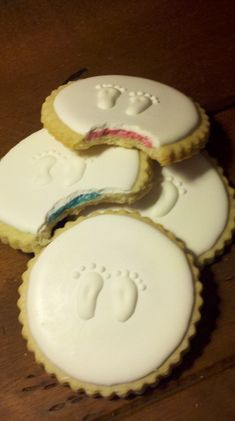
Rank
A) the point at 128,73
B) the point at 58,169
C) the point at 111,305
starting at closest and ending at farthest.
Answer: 1. the point at 111,305
2. the point at 58,169
3. the point at 128,73

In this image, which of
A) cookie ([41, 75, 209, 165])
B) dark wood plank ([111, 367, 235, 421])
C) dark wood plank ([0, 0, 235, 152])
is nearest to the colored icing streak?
cookie ([41, 75, 209, 165])

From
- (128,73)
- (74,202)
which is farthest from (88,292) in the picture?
(128,73)

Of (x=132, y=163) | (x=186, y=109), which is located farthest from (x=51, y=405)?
(x=186, y=109)

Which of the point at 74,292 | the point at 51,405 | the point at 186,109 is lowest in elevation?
the point at 51,405

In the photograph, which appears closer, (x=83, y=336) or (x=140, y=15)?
(x=83, y=336)

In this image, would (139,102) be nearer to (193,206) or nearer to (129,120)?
(129,120)

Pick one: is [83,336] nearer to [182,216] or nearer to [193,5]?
[182,216]

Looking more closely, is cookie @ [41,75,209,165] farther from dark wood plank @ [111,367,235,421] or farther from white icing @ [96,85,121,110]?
dark wood plank @ [111,367,235,421]
